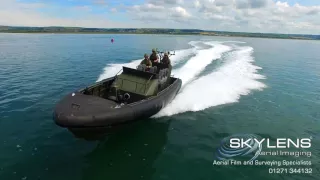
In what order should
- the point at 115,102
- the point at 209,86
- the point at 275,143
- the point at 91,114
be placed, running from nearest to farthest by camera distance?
the point at 91,114 < the point at 275,143 < the point at 115,102 < the point at 209,86

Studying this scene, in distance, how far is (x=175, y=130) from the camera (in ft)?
32.8

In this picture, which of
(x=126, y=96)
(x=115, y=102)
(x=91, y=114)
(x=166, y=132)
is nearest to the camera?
(x=91, y=114)

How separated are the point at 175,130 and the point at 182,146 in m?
1.26

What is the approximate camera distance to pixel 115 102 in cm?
941

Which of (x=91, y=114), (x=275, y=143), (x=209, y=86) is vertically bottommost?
(x=275, y=143)

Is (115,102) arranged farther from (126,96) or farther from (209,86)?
(209,86)

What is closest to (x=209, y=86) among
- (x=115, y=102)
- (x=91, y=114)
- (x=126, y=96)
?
(x=126, y=96)

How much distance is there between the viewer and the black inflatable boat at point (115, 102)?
801cm

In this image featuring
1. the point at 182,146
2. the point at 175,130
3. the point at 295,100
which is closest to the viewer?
the point at 182,146

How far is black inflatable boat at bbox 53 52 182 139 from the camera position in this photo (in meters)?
8.01

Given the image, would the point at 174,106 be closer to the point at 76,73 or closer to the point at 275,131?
the point at 275,131

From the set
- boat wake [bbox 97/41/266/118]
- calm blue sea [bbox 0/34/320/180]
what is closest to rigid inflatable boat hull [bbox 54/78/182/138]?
calm blue sea [bbox 0/34/320/180]

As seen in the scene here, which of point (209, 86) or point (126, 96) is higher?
point (126, 96)

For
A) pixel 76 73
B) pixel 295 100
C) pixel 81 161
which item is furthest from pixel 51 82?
pixel 295 100
